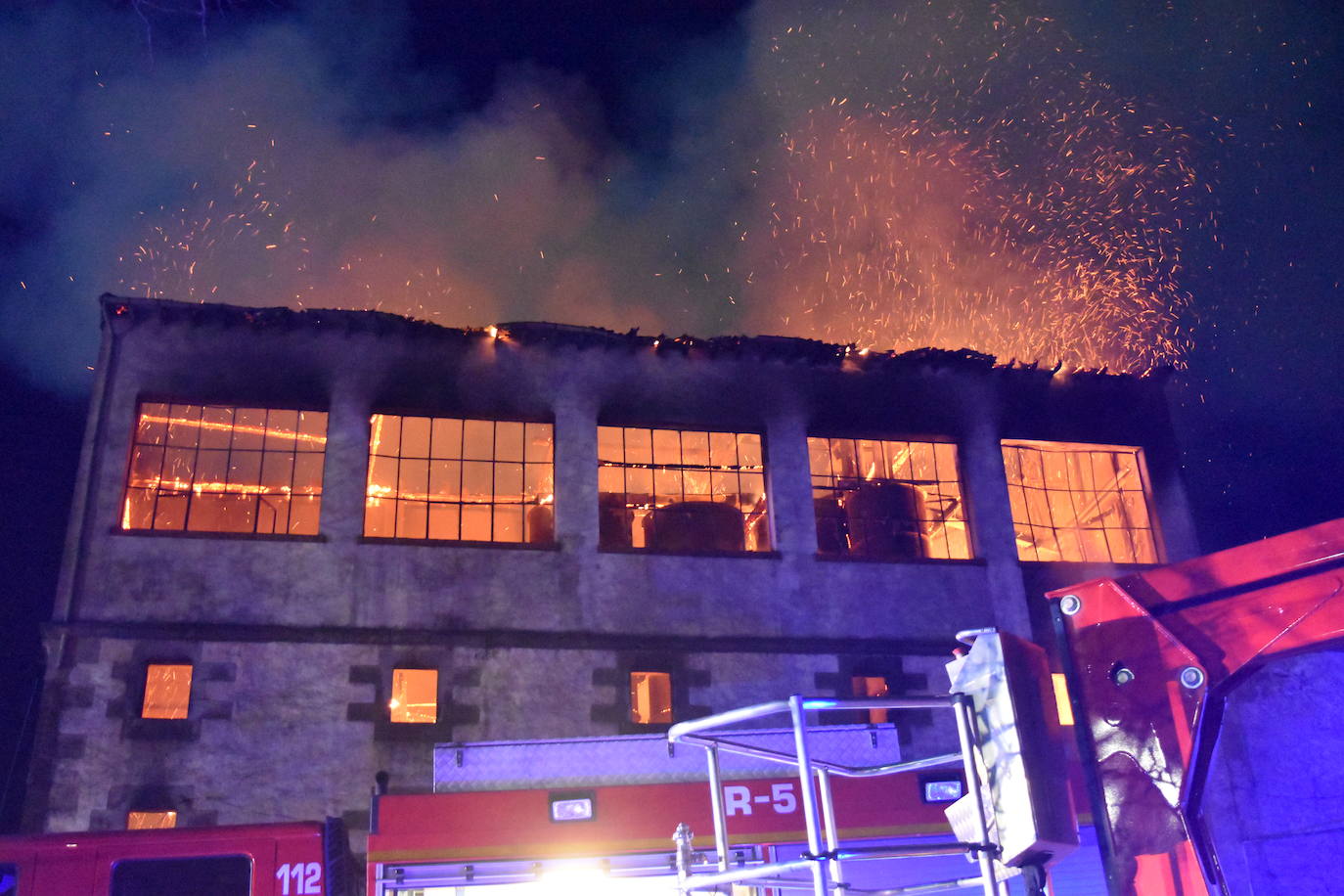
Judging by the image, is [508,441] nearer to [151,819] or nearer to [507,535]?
[507,535]

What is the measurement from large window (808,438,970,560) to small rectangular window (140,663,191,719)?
9.47 metres

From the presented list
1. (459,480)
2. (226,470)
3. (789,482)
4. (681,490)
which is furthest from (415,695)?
(789,482)

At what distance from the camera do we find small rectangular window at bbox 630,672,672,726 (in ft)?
52.4

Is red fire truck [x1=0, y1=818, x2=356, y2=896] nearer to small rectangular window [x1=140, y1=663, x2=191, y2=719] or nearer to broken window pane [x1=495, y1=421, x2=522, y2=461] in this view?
small rectangular window [x1=140, y1=663, x2=191, y2=719]

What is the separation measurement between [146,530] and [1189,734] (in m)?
14.0

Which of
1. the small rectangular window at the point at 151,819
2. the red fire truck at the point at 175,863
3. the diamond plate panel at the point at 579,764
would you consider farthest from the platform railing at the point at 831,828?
the small rectangular window at the point at 151,819

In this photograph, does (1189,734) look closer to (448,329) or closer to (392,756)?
(392,756)

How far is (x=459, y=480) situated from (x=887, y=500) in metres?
6.92

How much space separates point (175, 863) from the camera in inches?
365

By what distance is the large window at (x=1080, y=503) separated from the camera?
18.8 m

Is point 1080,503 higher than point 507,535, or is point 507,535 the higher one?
point 1080,503

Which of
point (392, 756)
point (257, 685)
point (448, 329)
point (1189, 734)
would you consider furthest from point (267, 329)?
point (1189, 734)

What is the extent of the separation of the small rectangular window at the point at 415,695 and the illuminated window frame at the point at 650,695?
9.16ft

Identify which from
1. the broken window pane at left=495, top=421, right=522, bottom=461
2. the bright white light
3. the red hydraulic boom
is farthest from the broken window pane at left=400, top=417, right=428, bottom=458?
the red hydraulic boom
